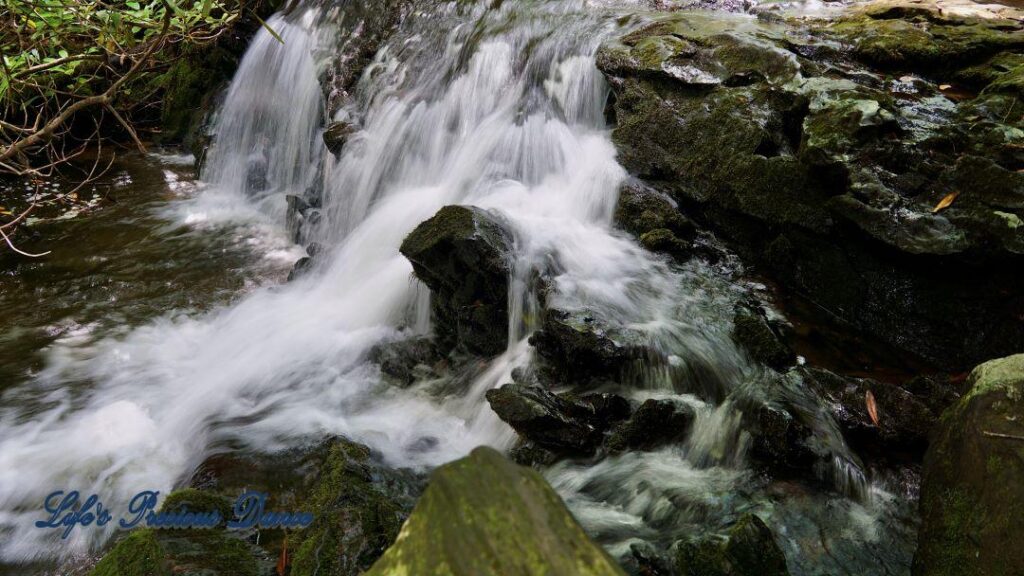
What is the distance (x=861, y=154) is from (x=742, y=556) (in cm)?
325

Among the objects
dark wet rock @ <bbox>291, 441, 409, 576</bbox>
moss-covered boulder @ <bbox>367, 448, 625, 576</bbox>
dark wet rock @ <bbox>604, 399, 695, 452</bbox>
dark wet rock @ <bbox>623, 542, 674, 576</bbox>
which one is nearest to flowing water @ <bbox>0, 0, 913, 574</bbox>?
→ dark wet rock @ <bbox>604, 399, 695, 452</bbox>

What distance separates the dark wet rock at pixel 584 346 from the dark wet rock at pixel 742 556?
1.61m

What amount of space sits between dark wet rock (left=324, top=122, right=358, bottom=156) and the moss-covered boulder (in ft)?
23.0

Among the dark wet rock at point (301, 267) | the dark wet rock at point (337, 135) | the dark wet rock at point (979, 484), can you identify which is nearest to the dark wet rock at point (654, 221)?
the dark wet rock at point (979, 484)

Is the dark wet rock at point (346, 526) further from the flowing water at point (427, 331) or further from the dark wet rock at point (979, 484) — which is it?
the dark wet rock at point (979, 484)

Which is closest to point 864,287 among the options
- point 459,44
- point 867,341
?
point 867,341

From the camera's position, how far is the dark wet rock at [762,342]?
4180mm

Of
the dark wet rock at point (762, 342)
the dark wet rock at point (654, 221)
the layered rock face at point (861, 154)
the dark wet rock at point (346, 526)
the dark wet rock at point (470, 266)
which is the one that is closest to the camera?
the dark wet rock at point (346, 526)

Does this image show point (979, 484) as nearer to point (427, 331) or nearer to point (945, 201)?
point (945, 201)

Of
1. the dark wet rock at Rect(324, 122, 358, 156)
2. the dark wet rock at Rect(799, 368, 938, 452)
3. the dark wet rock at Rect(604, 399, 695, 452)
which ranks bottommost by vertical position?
the dark wet rock at Rect(604, 399, 695, 452)

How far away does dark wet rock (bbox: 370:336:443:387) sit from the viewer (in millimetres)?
5031

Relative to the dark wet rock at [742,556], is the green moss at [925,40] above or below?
above

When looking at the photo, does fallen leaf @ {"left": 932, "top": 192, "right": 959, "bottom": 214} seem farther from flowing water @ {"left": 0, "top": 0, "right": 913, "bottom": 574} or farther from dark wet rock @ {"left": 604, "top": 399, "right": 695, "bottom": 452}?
dark wet rock @ {"left": 604, "top": 399, "right": 695, "bottom": 452}

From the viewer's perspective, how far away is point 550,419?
3.81 m
